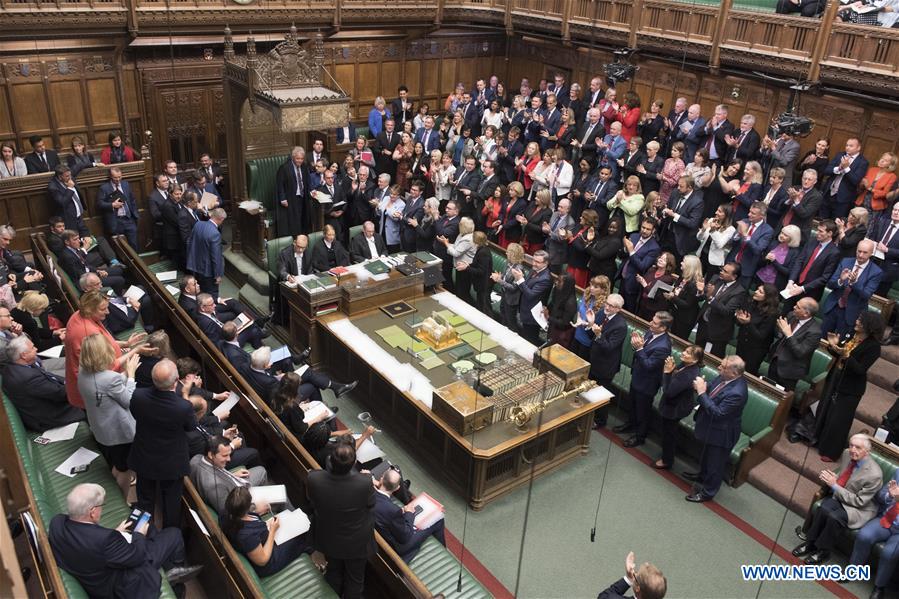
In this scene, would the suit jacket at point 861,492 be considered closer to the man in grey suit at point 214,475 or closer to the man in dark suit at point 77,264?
the man in grey suit at point 214,475

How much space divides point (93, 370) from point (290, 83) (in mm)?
5969

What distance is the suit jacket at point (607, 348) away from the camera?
645cm

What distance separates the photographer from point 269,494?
4684 millimetres

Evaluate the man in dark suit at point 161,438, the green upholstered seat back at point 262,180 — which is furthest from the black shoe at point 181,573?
the green upholstered seat back at point 262,180

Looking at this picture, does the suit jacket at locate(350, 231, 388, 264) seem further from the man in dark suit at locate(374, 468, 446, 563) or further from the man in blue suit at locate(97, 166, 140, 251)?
the man in dark suit at locate(374, 468, 446, 563)

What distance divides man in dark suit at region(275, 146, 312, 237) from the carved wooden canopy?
2.67 ft

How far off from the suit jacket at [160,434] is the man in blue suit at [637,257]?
484 cm

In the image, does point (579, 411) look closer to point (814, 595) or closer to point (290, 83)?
point (814, 595)

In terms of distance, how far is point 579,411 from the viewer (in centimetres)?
616

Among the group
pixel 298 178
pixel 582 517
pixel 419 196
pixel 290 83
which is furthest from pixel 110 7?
pixel 582 517

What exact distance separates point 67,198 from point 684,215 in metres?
7.37

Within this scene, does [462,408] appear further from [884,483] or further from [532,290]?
[884,483]

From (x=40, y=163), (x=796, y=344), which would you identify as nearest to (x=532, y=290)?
(x=796, y=344)

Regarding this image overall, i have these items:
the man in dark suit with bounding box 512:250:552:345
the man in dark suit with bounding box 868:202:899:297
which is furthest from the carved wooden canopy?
the man in dark suit with bounding box 868:202:899:297
